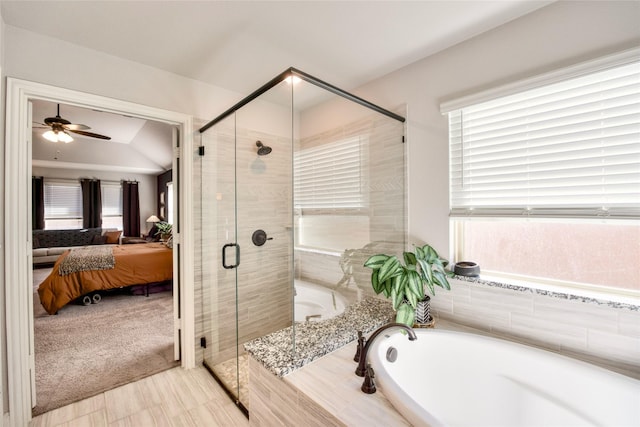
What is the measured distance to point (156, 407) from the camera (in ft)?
5.88

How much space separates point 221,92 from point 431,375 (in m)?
2.59

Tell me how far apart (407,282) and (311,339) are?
63 centimetres

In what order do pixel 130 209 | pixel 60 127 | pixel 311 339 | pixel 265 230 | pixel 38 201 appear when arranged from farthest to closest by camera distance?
1. pixel 130 209
2. pixel 38 201
3. pixel 60 127
4. pixel 265 230
5. pixel 311 339

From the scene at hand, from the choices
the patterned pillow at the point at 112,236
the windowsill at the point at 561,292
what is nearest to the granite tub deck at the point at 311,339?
the windowsill at the point at 561,292

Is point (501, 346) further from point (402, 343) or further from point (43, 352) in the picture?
point (43, 352)

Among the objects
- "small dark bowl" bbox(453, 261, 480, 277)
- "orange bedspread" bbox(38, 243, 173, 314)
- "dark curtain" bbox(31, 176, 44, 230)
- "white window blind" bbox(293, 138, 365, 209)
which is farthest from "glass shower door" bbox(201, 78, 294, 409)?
"dark curtain" bbox(31, 176, 44, 230)

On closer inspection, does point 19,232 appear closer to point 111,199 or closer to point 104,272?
point 104,272

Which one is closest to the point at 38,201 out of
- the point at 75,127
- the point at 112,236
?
the point at 112,236

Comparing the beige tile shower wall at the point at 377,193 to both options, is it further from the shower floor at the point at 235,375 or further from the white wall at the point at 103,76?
the white wall at the point at 103,76

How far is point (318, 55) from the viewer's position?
74.9 inches

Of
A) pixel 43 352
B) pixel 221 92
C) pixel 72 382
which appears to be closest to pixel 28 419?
pixel 72 382

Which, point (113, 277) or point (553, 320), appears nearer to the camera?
point (553, 320)

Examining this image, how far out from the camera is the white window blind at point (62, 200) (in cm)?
655

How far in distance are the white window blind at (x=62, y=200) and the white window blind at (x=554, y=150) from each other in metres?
8.73
